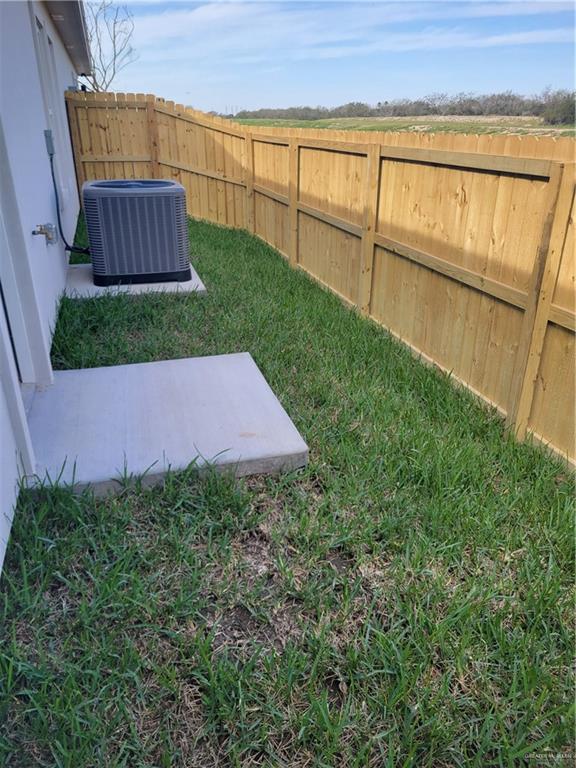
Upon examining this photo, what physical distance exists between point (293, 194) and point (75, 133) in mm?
4503

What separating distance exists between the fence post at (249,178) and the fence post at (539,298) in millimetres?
5675

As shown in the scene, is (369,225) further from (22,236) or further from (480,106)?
(480,106)

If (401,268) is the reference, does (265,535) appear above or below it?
below

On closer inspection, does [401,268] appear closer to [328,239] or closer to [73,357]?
[328,239]

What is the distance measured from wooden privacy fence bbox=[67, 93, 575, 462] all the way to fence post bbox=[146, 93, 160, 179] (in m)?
3.02

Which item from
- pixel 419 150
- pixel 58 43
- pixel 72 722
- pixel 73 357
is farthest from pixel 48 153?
pixel 58 43

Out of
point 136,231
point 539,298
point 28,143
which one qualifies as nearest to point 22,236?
point 28,143

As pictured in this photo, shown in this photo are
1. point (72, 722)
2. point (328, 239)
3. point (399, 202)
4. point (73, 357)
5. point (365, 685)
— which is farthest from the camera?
point (328, 239)

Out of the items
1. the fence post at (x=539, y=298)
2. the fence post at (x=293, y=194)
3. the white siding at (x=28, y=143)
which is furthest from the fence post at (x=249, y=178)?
the fence post at (x=539, y=298)

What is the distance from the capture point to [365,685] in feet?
5.06

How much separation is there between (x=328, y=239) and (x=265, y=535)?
3630 millimetres

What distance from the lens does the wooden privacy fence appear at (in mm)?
2508

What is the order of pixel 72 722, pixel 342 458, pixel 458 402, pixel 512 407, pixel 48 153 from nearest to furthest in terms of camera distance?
pixel 72 722, pixel 342 458, pixel 512 407, pixel 458 402, pixel 48 153

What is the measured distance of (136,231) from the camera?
4.78 metres
